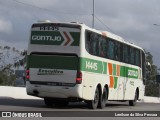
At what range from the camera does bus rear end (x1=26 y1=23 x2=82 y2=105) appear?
22641 millimetres

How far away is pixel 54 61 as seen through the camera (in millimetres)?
22875

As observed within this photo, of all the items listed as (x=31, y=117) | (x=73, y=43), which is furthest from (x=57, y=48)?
(x=31, y=117)

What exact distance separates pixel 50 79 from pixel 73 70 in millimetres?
1087

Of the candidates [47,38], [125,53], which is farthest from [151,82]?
[47,38]

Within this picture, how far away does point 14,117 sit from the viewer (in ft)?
49.1

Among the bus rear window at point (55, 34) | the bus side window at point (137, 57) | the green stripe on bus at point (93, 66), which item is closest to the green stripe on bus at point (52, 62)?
the green stripe on bus at point (93, 66)

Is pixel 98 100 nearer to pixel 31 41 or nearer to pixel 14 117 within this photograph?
pixel 31 41

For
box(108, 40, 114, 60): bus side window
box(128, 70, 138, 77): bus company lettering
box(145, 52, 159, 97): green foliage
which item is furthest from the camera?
box(145, 52, 159, 97): green foliage

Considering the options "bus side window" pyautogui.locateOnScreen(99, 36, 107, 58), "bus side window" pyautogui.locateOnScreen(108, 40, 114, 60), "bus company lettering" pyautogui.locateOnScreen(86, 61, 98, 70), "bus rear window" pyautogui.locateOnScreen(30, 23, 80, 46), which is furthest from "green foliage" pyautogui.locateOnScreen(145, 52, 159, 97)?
"bus rear window" pyautogui.locateOnScreen(30, 23, 80, 46)

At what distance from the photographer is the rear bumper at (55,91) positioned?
74.0 feet

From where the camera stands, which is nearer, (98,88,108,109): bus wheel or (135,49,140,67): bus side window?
(98,88,108,109): bus wheel

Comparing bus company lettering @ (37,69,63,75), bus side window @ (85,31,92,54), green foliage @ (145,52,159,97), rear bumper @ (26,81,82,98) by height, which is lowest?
rear bumper @ (26,81,82,98)

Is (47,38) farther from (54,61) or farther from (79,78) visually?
(79,78)

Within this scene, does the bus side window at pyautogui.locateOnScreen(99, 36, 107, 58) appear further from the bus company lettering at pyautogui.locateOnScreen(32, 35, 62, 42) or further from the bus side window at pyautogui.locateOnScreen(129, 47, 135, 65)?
the bus side window at pyautogui.locateOnScreen(129, 47, 135, 65)
